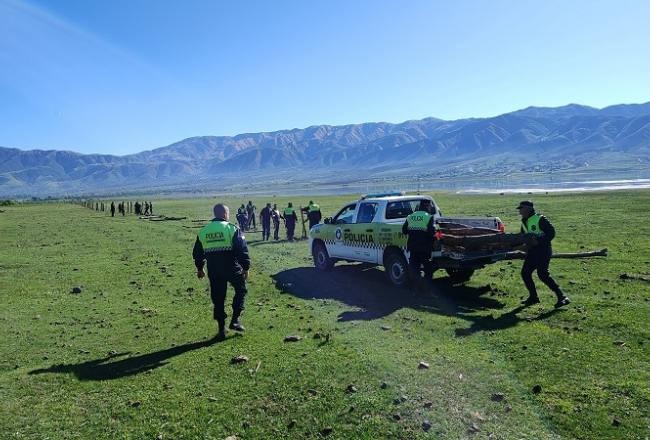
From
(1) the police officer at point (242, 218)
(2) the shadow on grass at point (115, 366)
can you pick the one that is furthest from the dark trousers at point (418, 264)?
(1) the police officer at point (242, 218)

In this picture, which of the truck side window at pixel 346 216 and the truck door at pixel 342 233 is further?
the truck side window at pixel 346 216

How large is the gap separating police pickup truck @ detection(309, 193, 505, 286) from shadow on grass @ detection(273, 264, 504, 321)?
0.51 meters

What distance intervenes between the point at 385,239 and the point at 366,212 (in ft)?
5.27

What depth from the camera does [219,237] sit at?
903 centimetres

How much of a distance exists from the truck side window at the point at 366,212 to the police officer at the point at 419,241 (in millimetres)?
2468

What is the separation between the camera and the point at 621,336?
8383 millimetres

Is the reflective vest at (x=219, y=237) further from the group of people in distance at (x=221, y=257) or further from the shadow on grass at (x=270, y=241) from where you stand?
the shadow on grass at (x=270, y=241)

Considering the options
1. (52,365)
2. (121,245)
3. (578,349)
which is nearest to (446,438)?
(578,349)

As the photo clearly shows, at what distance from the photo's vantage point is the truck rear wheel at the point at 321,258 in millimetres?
16406

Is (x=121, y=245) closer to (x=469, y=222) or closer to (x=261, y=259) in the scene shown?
(x=261, y=259)

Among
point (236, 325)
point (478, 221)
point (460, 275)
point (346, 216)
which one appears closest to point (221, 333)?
point (236, 325)

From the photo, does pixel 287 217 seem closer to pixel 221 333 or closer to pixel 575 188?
pixel 221 333

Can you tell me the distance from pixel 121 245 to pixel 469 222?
1877cm

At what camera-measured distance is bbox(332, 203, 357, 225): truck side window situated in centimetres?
1544
